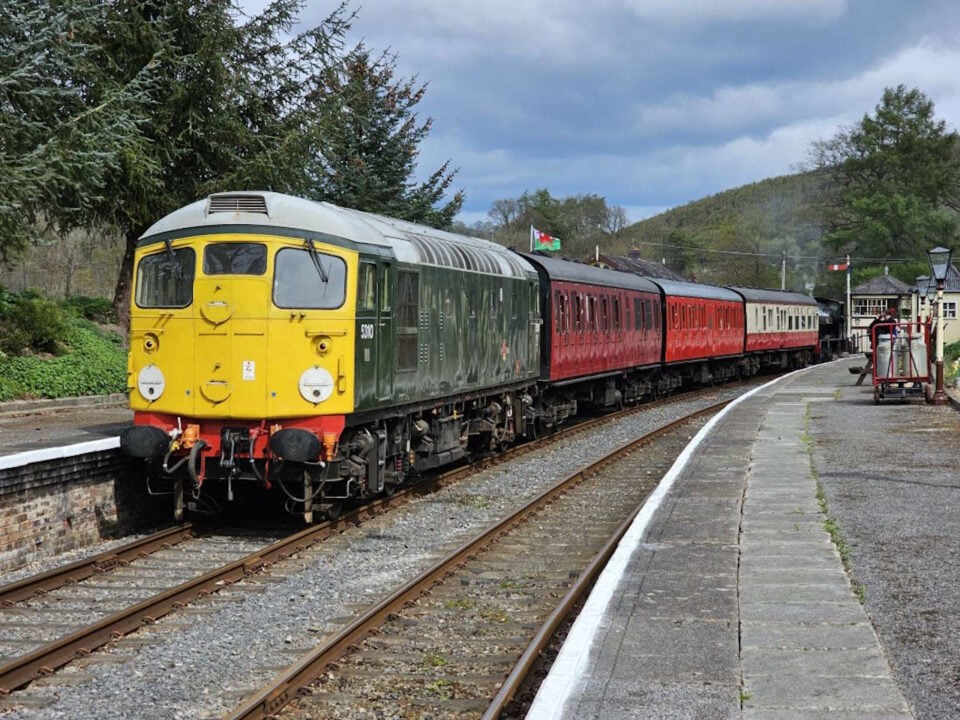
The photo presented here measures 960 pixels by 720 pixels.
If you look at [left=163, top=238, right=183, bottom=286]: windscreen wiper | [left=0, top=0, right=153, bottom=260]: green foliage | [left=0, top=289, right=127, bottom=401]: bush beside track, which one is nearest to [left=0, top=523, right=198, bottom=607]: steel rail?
[left=163, top=238, right=183, bottom=286]: windscreen wiper

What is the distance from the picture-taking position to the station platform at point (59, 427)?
11.0m

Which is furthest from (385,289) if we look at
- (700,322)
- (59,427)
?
(700,322)

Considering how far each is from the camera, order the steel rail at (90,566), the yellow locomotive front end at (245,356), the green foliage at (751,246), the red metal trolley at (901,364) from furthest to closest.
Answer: the green foliage at (751,246) → the red metal trolley at (901,364) → the yellow locomotive front end at (245,356) → the steel rail at (90,566)

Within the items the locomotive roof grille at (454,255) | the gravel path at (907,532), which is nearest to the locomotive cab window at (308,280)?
the locomotive roof grille at (454,255)

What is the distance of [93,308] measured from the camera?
26.6 meters

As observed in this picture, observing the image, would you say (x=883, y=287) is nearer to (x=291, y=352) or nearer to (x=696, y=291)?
(x=696, y=291)

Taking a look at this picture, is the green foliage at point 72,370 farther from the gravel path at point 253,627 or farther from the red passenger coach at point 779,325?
the red passenger coach at point 779,325

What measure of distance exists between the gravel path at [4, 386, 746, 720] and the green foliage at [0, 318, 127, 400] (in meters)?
9.40

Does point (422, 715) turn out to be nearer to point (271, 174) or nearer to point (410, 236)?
point (410, 236)

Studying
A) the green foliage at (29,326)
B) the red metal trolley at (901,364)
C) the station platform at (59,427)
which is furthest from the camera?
the red metal trolley at (901,364)

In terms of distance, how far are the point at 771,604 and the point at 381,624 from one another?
2750 mm

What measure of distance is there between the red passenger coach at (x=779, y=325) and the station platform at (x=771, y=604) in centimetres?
2659

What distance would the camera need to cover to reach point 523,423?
60.7 feet

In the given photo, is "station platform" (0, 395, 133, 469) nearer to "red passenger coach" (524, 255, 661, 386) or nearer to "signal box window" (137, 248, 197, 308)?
"signal box window" (137, 248, 197, 308)
